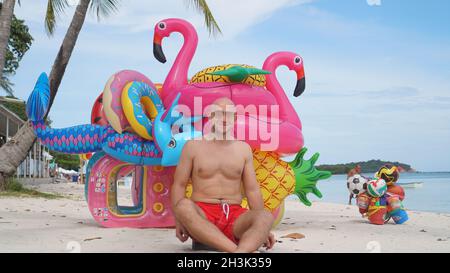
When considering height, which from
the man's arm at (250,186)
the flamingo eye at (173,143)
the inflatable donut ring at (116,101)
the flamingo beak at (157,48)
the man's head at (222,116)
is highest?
the flamingo beak at (157,48)

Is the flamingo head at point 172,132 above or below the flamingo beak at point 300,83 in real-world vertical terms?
below

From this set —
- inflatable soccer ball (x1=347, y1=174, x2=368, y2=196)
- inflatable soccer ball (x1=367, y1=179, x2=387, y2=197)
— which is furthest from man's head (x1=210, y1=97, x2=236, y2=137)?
inflatable soccer ball (x1=347, y1=174, x2=368, y2=196)

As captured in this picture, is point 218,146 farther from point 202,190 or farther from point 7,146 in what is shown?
point 7,146

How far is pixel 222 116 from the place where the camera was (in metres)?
4.22

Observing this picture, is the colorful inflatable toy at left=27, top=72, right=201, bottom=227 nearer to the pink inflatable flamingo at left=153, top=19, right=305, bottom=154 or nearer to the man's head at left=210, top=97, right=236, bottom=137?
the pink inflatable flamingo at left=153, top=19, right=305, bottom=154

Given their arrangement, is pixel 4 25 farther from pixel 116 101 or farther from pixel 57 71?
pixel 116 101

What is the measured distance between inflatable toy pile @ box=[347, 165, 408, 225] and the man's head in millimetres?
4282

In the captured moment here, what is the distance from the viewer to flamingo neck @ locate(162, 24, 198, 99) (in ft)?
22.4

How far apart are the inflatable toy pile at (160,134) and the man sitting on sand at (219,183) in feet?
4.95

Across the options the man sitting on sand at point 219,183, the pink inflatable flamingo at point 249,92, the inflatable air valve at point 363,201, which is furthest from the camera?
the inflatable air valve at point 363,201

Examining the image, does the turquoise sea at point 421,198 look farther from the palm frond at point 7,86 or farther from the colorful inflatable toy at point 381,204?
the palm frond at point 7,86

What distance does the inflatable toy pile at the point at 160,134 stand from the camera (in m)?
6.16

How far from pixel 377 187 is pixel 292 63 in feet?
7.66

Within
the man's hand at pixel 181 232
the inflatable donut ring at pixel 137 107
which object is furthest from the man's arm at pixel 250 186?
the inflatable donut ring at pixel 137 107
